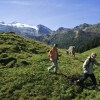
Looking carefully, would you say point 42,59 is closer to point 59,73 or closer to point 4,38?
point 59,73

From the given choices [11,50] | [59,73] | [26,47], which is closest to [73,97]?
[59,73]

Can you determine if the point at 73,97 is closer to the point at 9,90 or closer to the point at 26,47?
the point at 9,90

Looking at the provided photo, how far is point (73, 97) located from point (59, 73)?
5.36 m

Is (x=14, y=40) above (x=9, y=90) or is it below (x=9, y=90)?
above

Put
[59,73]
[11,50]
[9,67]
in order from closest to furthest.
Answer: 1. [59,73]
2. [9,67]
3. [11,50]

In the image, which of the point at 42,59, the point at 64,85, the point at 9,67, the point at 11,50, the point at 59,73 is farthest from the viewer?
the point at 11,50

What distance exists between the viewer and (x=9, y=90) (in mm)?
25516

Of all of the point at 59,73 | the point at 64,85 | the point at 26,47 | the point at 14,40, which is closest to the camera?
the point at 64,85

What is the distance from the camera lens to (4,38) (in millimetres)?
47656

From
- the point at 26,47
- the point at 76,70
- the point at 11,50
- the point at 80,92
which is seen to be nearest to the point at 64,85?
the point at 80,92

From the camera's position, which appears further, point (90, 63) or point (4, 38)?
point (4, 38)

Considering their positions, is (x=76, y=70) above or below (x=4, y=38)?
below

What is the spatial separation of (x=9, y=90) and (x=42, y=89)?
3.21 meters

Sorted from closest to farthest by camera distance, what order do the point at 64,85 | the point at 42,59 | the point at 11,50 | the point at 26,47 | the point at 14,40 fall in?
the point at 64,85 < the point at 42,59 < the point at 11,50 < the point at 26,47 < the point at 14,40
